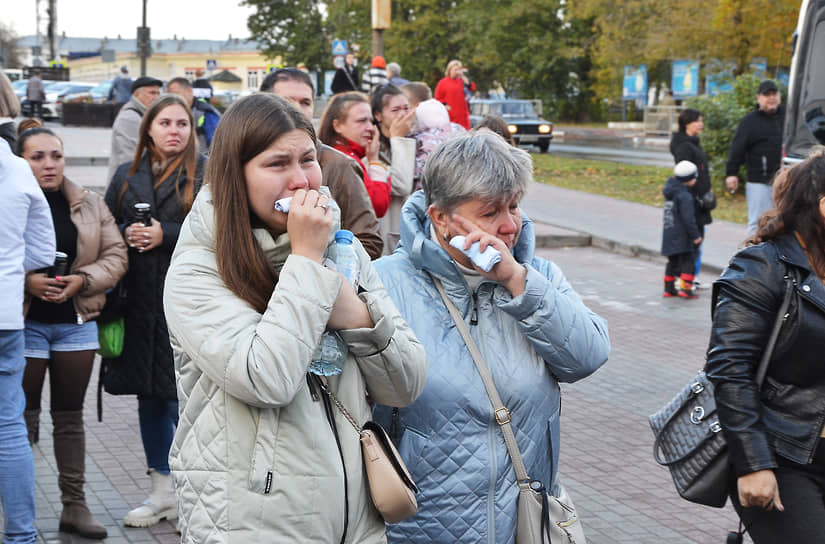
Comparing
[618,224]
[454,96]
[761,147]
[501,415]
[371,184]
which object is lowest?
[618,224]

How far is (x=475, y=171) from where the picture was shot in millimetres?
2775

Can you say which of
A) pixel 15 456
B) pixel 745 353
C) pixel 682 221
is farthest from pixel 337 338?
pixel 682 221

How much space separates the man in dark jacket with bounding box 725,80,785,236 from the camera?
42.0 ft

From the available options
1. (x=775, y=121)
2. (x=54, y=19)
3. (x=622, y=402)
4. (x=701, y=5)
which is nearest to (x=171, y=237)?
(x=622, y=402)

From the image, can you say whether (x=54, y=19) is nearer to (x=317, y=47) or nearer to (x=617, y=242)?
(x=317, y=47)

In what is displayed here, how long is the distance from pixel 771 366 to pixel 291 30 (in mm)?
70704

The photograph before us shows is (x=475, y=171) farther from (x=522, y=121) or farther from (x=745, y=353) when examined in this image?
(x=522, y=121)

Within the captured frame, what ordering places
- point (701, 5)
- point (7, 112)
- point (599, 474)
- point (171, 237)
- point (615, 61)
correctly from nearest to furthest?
1. point (7, 112)
2. point (171, 237)
3. point (599, 474)
4. point (701, 5)
5. point (615, 61)

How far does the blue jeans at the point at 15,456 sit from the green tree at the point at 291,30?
66330 millimetres

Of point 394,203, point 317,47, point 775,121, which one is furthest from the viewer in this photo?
point 317,47

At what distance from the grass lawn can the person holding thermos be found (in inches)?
521

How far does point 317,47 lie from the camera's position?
226 ft

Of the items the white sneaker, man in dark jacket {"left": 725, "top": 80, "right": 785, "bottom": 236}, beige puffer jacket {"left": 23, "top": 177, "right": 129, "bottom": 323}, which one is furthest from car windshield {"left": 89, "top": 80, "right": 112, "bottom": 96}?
the white sneaker

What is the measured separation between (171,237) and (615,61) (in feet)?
136
